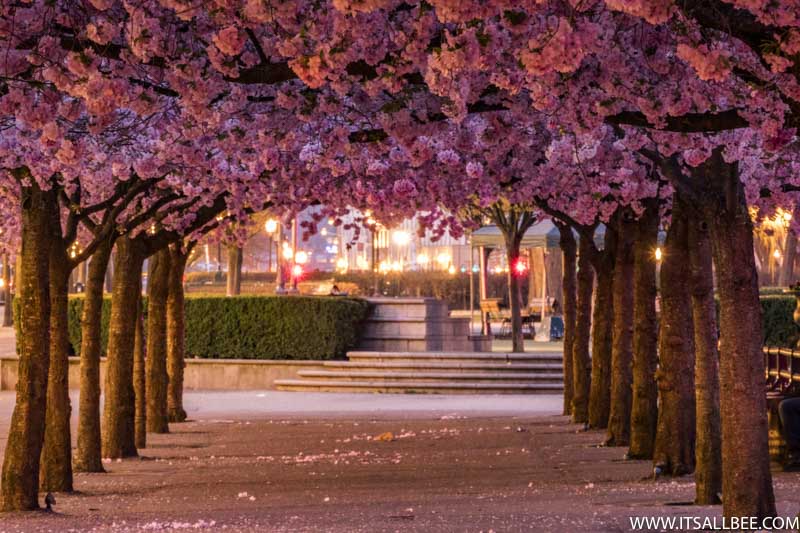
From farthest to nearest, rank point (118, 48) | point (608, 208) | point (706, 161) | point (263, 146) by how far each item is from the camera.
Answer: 1. point (608, 208)
2. point (263, 146)
3. point (706, 161)
4. point (118, 48)

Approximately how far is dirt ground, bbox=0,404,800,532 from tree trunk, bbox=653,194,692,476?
1.16ft

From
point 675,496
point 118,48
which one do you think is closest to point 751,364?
point 675,496

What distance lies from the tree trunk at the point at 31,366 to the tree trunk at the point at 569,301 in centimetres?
1199

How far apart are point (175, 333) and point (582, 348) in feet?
22.7

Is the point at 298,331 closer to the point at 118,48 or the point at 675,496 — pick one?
the point at 675,496

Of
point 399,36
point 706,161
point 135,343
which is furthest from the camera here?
point 135,343

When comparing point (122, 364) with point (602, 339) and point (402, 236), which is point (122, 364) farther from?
point (402, 236)

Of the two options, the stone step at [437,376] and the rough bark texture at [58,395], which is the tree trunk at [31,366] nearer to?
the rough bark texture at [58,395]

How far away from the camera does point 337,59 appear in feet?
28.5

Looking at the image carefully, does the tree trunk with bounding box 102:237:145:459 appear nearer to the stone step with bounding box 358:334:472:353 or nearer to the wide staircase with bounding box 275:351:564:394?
the wide staircase with bounding box 275:351:564:394

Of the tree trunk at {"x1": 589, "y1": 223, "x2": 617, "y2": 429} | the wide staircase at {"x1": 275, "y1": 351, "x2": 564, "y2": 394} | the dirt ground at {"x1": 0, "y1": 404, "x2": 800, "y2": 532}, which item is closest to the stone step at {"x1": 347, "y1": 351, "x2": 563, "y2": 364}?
the wide staircase at {"x1": 275, "y1": 351, "x2": 564, "y2": 394}

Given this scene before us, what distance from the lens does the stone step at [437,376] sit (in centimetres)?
3198

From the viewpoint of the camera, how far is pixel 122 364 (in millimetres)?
19000

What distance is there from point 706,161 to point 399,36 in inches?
131
